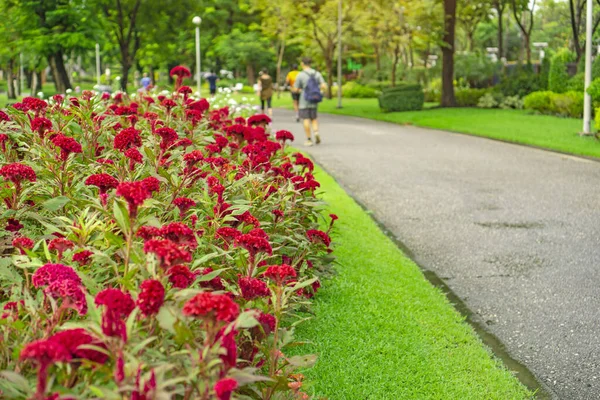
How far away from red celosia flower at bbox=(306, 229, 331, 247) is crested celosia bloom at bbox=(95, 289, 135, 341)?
3.03 meters

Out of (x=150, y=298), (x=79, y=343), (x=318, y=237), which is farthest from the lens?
(x=318, y=237)

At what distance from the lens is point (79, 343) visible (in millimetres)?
1851

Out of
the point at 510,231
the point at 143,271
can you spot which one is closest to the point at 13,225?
the point at 143,271

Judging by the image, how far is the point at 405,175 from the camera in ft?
44.1

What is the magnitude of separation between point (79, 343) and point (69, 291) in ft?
1.30

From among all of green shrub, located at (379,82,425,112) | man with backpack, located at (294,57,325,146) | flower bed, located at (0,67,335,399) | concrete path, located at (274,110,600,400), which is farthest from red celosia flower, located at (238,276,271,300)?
green shrub, located at (379,82,425,112)

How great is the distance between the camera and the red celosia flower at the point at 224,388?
1.89 metres

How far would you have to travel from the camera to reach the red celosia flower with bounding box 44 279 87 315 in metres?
2.22

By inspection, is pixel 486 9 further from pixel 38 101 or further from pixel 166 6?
pixel 38 101

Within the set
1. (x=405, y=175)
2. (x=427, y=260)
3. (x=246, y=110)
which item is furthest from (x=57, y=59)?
(x=427, y=260)

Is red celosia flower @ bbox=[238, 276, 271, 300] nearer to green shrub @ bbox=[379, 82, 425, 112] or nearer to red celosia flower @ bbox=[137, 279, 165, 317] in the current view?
red celosia flower @ bbox=[137, 279, 165, 317]

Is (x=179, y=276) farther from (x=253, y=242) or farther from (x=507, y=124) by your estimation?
(x=507, y=124)

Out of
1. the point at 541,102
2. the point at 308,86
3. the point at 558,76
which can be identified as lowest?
the point at 541,102

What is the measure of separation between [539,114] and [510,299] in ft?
73.8
